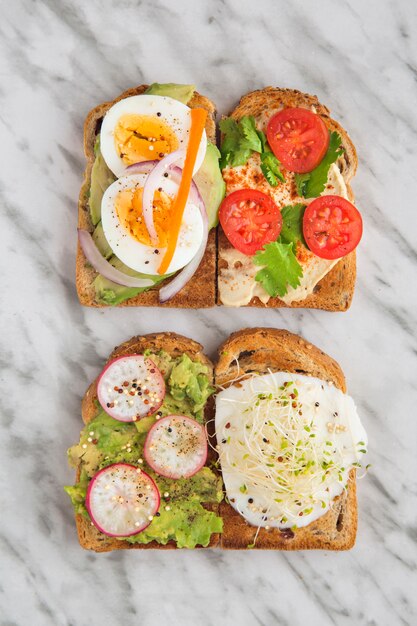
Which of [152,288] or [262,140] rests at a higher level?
[262,140]

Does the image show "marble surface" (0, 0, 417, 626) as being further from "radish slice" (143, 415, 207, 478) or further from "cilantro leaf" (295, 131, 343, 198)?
"radish slice" (143, 415, 207, 478)

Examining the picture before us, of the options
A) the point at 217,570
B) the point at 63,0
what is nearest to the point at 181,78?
the point at 63,0

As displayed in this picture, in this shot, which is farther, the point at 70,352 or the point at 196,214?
the point at 70,352

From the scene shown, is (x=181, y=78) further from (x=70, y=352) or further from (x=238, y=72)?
(x=70, y=352)

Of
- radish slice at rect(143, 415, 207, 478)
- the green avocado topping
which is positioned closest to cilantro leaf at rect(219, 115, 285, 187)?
the green avocado topping

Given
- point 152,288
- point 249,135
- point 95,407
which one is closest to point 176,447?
point 95,407

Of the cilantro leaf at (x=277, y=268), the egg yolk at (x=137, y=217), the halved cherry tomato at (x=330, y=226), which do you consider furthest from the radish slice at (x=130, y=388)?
the halved cherry tomato at (x=330, y=226)

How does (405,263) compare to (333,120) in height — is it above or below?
below

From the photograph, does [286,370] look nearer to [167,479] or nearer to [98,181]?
[167,479]
